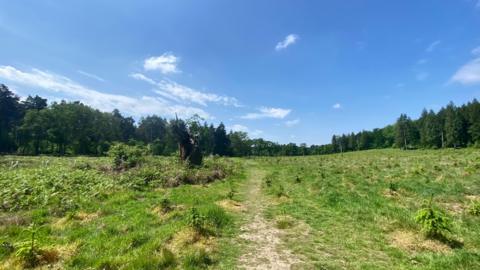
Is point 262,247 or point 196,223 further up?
point 196,223

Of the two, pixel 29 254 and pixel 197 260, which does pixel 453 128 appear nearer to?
pixel 197 260

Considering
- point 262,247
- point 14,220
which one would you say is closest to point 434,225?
point 262,247

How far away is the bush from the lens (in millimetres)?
24422

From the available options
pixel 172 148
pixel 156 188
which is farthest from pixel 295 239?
pixel 172 148

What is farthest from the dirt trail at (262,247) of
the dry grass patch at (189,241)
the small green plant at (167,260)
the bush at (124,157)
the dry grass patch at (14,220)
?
the bush at (124,157)

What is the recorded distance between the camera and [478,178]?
16.0 meters

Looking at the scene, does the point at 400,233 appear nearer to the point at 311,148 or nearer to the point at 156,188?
the point at 156,188

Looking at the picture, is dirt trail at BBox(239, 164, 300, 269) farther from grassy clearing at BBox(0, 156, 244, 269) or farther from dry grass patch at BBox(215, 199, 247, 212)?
dry grass patch at BBox(215, 199, 247, 212)

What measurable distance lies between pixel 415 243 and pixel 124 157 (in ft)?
77.4

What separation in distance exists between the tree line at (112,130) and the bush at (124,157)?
20.8m

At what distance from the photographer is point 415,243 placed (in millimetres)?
7543

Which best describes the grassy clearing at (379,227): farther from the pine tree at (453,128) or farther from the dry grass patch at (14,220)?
the pine tree at (453,128)

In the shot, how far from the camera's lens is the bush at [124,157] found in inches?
961

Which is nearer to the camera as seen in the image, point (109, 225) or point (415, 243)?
point (415, 243)
